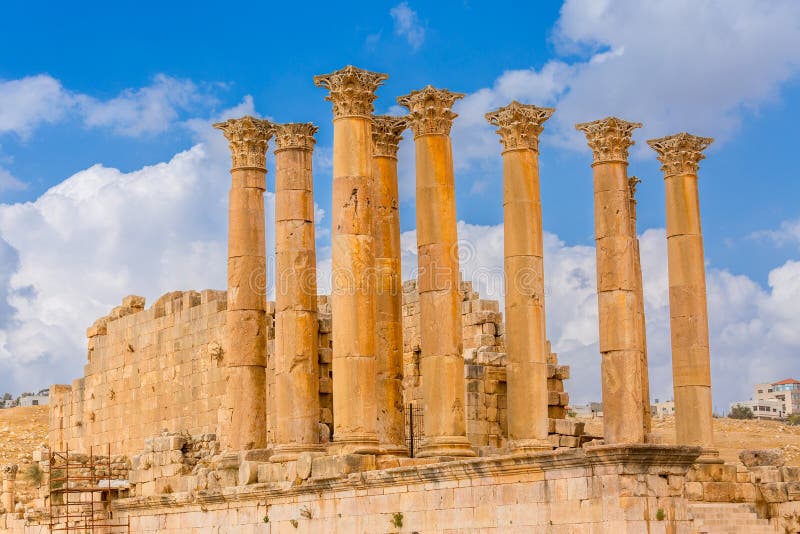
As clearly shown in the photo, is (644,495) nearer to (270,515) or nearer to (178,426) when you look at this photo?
(270,515)

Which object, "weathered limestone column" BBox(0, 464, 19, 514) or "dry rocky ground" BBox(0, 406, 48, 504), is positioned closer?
"weathered limestone column" BBox(0, 464, 19, 514)

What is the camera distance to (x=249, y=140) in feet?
106

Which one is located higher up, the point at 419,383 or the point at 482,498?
the point at 419,383

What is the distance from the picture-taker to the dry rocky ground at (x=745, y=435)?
58344mm

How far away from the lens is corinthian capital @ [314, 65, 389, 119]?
28.3m

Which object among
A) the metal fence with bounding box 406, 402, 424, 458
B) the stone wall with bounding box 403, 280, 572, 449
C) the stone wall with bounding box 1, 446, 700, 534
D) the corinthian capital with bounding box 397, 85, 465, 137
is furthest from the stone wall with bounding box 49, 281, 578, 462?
the corinthian capital with bounding box 397, 85, 465, 137

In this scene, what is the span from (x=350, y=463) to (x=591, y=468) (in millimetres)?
6377

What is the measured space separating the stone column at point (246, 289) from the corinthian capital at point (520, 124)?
5613mm

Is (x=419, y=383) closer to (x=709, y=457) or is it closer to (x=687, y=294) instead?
(x=687, y=294)

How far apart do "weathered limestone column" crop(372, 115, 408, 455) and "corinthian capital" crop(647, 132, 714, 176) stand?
762 cm

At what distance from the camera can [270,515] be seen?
27.9m

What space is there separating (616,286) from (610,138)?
3.64 meters

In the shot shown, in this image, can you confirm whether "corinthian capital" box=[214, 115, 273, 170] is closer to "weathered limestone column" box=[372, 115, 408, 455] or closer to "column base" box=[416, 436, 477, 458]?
"weathered limestone column" box=[372, 115, 408, 455]

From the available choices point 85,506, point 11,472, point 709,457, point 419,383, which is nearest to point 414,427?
point 419,383
